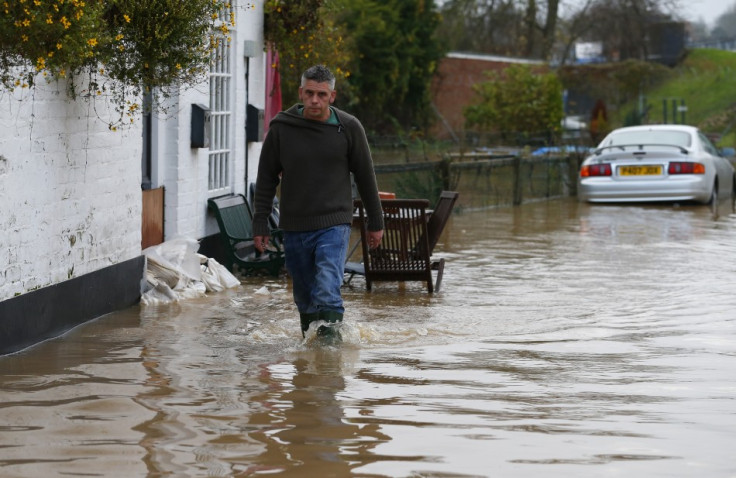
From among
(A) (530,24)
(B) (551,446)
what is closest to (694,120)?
(A) (530,24)

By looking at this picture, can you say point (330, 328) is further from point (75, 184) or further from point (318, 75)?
point (75, 184)

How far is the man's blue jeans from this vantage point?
841 cm

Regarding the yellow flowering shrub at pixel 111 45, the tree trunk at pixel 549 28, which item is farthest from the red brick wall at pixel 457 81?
the yellow flowering shrub at pixel 111 45

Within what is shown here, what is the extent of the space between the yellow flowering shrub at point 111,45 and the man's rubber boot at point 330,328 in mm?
2087

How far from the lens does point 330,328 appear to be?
27.8 feet

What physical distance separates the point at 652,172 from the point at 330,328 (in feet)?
44.5

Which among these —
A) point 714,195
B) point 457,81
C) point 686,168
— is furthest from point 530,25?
point 686,168

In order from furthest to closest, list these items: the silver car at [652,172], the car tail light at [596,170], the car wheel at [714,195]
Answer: the car wheel at [714,195]
the car tail light at [596,170]
the silver car at [652,172]

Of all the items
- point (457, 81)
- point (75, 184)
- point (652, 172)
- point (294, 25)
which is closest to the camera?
point (75, 184)

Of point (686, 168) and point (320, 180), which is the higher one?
point (686, 168)

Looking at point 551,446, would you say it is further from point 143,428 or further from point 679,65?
point 679,65

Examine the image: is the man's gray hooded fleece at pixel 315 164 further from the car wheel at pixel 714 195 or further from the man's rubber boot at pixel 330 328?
the car wheel at pixel 714 195

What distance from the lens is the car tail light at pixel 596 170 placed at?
69.9 ft

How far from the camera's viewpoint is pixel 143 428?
6086mm
